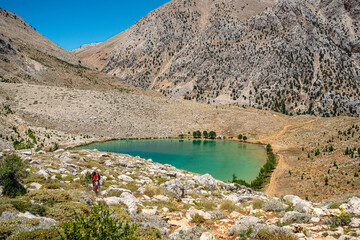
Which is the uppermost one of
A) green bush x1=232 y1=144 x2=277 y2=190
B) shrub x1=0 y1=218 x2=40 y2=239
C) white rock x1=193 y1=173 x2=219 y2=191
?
shrub x1=0 y1=218 x2=40 y2=239

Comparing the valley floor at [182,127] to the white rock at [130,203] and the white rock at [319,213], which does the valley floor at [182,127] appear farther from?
the white rock at [130,203]

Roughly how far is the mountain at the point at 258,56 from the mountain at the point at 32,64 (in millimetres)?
51885

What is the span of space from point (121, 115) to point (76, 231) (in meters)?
70.5

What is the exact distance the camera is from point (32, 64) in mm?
92875

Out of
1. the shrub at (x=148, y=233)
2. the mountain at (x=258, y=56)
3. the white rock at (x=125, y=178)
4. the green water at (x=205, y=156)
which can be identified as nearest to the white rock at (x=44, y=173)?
the white rock at (x=125, y=178)

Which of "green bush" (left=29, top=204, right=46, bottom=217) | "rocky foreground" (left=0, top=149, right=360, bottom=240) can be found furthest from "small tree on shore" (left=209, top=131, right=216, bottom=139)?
"green bush" (left=29, top=204, right=46, bottom=217)

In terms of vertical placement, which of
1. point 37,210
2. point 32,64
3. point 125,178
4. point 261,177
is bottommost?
point 261,177

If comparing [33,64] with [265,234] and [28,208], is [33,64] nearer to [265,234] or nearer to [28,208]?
[28,208]

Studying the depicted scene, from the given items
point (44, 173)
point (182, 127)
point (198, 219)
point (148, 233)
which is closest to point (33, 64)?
point (182, 127)

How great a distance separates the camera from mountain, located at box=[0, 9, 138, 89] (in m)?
83.5

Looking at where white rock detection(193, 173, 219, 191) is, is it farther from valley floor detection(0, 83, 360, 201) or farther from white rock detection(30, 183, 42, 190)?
white rock detection(30, 183, 42, 190)

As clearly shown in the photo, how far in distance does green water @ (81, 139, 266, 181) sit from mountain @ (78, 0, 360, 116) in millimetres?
68557

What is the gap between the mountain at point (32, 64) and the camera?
8348 centimetres

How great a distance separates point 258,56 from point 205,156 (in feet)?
352
